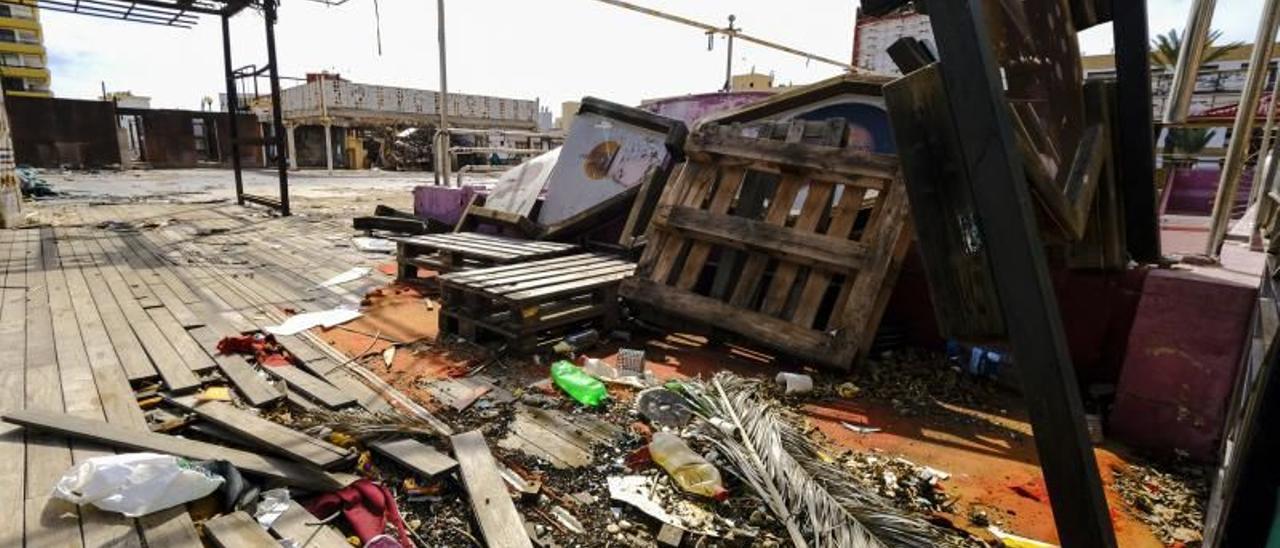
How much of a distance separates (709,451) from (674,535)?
0.62 metres

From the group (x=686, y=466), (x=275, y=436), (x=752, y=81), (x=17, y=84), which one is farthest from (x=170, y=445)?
(x=17, y=84)

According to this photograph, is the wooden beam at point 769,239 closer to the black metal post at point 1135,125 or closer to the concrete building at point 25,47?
the black metal post at point 1135,125

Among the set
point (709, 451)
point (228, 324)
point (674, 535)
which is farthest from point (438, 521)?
point (228, 324)

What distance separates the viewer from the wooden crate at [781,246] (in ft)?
13.2

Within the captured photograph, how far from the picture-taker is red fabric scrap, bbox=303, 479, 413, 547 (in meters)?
2.29

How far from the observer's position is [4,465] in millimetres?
2500

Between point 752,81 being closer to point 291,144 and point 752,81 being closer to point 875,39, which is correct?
point 875,39

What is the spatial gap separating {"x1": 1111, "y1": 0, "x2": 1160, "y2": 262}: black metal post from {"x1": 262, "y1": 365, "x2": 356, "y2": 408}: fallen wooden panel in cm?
392

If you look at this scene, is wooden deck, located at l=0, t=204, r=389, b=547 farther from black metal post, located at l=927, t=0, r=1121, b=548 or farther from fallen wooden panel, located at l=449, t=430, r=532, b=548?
black metal post, located at l=927, t=0, r=1121, b=548

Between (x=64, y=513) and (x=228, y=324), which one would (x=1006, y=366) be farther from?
(x=228, y=324)

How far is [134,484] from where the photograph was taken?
2215 mm

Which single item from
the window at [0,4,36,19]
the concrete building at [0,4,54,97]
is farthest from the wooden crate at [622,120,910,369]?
the window at [0,4,36,19]

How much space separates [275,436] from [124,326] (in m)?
2.99

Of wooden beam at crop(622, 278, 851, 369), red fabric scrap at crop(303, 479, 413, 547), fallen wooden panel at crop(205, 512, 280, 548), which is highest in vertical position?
wooden beam at crop(622, 278, 851, 369)
